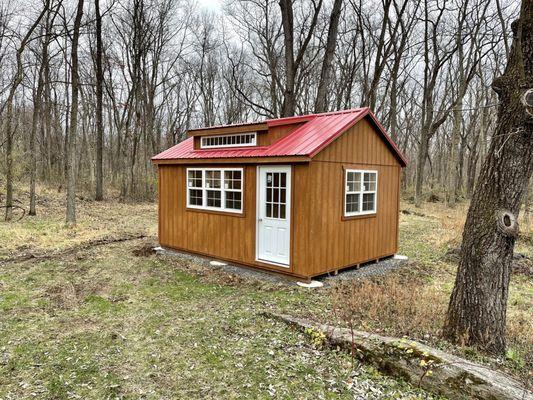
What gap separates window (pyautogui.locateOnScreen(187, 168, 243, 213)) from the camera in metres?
8.16

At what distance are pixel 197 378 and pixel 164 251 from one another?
20.9ft

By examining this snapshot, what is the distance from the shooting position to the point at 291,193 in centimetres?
719

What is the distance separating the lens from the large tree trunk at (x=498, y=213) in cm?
375

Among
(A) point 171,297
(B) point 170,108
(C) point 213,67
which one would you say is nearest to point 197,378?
(A) point 171,297

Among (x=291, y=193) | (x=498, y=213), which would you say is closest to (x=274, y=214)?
(x=291, y=193)

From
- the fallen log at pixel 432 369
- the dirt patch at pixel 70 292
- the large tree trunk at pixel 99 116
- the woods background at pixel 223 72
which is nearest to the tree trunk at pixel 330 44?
the woods background at pixel 223 72

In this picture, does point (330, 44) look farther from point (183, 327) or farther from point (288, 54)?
point (183, 327)

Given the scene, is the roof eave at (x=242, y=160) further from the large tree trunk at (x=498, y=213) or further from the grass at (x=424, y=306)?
the large tree trunk at (x=498, y=213)

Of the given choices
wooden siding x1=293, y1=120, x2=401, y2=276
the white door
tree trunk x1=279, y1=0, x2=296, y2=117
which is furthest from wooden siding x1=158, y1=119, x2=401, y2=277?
tree trunk x1=279, y1=0, x2=296, y2=117

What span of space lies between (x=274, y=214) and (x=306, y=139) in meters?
1.62

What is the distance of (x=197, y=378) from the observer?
380cm

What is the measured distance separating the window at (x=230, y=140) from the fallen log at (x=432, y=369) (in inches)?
194

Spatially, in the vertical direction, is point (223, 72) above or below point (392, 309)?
above

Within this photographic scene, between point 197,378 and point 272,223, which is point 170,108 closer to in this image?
point 272,223
